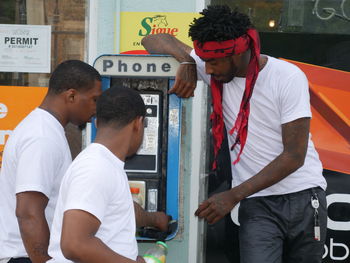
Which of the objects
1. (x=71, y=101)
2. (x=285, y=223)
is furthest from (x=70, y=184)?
(x=285, y=223)

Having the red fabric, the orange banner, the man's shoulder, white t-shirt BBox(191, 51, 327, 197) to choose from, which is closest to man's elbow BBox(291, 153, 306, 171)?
white t-shirt BBox(191, 51, 327, 197)

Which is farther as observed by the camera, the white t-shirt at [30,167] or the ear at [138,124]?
the white t-shirt at [30,167]

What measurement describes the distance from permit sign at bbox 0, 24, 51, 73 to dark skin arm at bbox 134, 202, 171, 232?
75.3 inches

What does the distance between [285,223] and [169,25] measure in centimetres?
192

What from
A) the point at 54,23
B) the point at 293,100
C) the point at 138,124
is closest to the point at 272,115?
the point at 293,100

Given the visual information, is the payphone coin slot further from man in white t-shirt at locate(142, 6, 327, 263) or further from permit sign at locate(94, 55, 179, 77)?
permit sign at locate(94, 55, 179, 77)

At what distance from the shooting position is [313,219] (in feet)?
10.6

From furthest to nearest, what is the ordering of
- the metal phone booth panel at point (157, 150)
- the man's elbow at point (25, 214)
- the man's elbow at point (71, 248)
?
1. the metal phone booth panel at point (157, 150)
2. the man's elbow at point (25, 214)
3. the man's elbow at point (71, 248)

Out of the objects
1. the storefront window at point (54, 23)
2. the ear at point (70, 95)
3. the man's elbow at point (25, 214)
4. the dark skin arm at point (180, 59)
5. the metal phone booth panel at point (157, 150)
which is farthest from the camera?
the storefront window at point (54, 23)

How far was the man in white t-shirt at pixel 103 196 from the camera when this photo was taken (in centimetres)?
212

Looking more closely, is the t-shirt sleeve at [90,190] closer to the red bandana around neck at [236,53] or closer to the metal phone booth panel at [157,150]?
the red bandana around neck at [236,53]

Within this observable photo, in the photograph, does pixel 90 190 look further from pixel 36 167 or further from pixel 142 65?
pixel 142 65

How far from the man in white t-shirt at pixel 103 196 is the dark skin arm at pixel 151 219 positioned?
2.29ft

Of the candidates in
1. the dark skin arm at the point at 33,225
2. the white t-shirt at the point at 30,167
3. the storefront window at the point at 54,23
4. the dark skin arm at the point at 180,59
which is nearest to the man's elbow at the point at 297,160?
the dark skin arm at the point at 180,59
